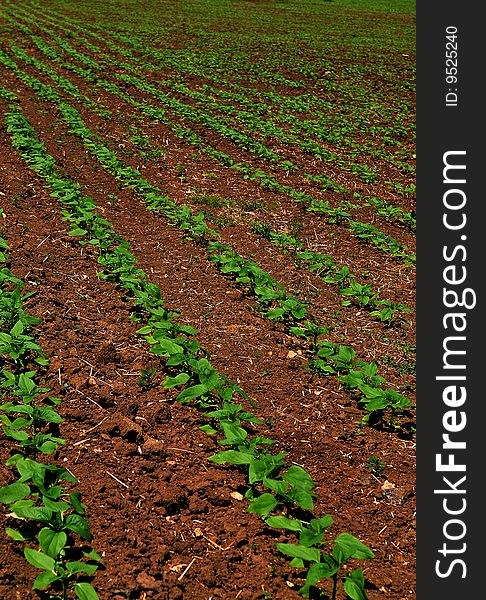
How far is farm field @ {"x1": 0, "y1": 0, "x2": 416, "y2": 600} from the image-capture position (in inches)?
116

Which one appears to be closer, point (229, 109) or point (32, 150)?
point (32, 150)

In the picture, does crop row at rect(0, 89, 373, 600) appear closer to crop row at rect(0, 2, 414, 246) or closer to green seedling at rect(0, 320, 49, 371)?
green seedling at rect(0, 320, 49, 371)

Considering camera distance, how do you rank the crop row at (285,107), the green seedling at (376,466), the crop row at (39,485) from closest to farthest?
1. the crop row at (39,485)
2. the green seedling at (376,466)
3. the crop row at (285,107)

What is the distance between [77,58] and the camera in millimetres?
16000

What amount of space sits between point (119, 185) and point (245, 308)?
136 inches

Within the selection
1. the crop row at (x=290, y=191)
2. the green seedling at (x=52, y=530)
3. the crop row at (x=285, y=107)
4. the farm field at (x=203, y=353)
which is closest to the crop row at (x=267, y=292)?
the farm field at (x=203, y=353)

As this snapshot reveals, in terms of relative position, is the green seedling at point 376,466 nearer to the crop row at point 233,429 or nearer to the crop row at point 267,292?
the crop row at point 267,292

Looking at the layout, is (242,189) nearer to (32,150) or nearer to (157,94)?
(32,150)

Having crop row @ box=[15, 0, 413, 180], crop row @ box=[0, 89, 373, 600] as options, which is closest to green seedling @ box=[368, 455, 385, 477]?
crop row @ box=[0, 89, 373, 600]

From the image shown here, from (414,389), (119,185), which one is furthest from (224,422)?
(119,185)

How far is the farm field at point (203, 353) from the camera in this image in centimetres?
295

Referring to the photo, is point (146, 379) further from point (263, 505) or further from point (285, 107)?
point (285, 107)

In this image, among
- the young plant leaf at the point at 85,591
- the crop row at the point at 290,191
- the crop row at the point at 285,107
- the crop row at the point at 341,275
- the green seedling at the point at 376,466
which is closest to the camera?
the young plant leaf at the point at 85,591

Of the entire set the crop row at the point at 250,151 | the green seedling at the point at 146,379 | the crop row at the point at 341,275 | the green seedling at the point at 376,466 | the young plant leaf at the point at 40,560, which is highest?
the crop row at the point at 250,151
